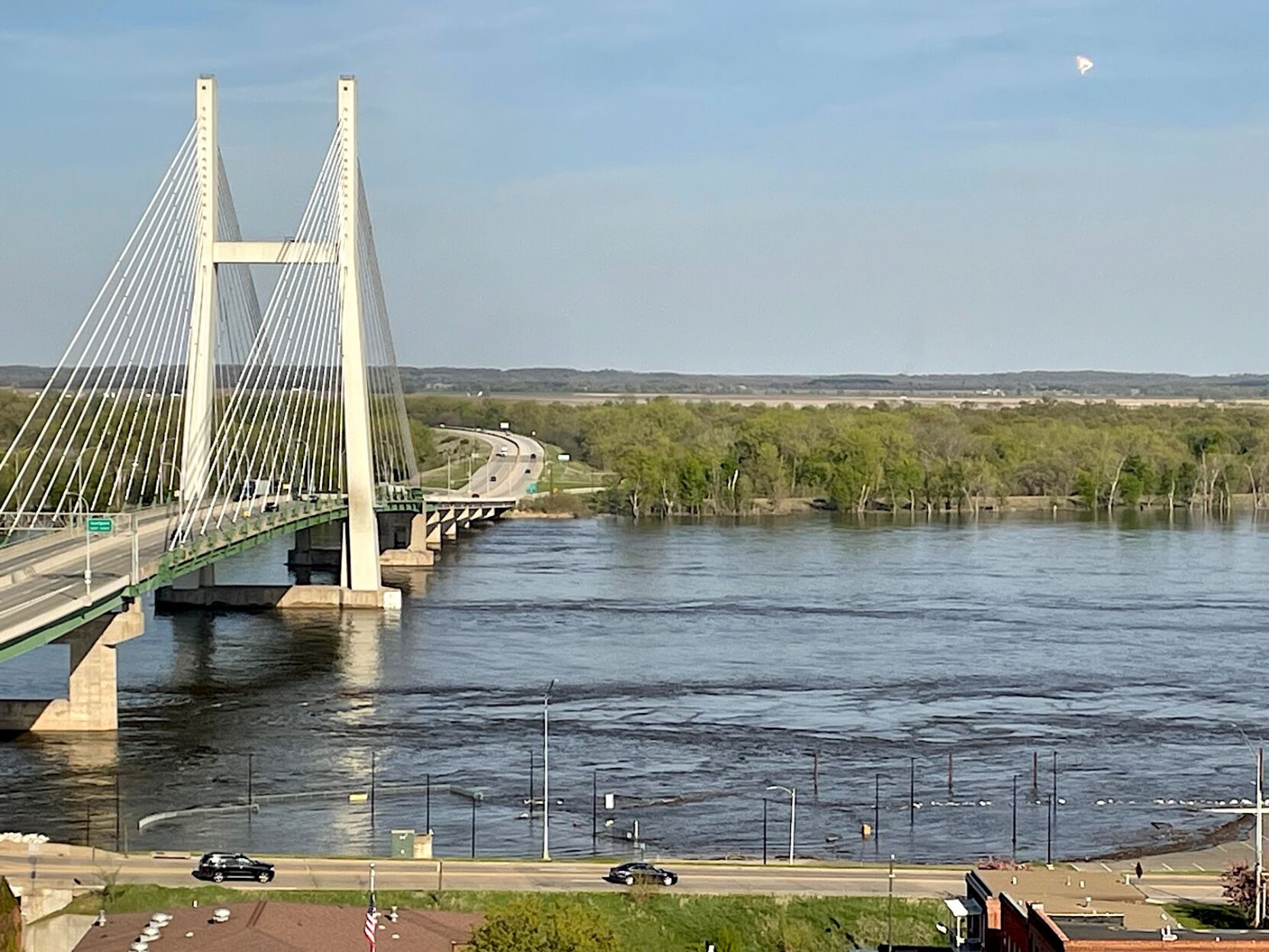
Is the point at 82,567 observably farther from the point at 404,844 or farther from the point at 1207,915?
the point at 1207,915

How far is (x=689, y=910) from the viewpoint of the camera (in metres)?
28.9

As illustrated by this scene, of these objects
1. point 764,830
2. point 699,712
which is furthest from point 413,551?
point 764,830

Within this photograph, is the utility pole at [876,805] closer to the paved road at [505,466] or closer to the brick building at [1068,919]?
the brick building at [1068,919]

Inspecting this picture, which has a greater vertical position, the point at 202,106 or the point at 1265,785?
the point at 202,106

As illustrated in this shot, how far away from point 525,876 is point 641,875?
1.77 m

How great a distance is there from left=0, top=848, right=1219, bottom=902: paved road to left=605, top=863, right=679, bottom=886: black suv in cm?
14

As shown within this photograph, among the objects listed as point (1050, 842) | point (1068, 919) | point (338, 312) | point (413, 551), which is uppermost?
point (338, 312)

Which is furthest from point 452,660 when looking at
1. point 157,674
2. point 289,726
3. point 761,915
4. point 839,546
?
point 839,546

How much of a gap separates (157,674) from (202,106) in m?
Result: 17.6

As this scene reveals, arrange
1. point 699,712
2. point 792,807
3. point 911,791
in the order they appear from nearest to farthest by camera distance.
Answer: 1. point 792,807
2. point 911,791
3. point 699,712

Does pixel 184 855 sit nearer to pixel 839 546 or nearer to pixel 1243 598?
pixel 1243 598

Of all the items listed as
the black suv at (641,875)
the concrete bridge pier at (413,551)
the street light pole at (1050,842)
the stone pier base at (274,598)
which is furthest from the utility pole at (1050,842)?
the concrete bridge pier at (413,551)

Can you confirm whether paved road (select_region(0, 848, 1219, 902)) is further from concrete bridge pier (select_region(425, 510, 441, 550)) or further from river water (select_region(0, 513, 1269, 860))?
concrete bridge pier (select_region(425, 510, 441, 550))

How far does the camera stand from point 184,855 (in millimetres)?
32125
